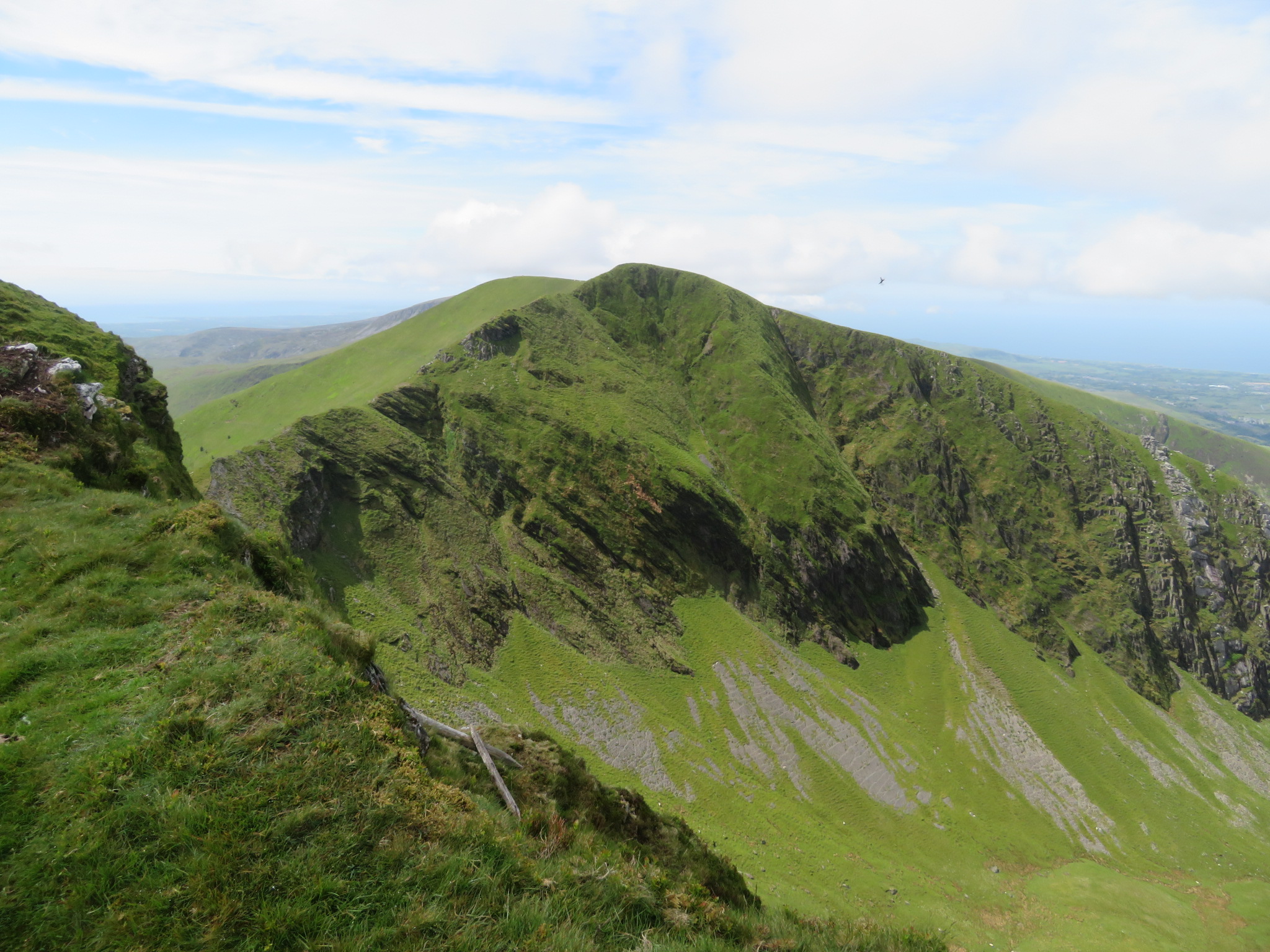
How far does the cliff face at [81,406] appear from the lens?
20.3 m

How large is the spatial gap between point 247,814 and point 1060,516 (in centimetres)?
16467

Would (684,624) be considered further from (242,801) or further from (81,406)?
(242,801)

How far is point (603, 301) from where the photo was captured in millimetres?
146625

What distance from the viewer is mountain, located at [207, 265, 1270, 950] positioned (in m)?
60.3

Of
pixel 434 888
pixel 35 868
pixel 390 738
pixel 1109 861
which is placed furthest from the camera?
pixel 1109 861

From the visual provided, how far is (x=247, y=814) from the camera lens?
26.8 feet

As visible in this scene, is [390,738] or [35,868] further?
[390,738]

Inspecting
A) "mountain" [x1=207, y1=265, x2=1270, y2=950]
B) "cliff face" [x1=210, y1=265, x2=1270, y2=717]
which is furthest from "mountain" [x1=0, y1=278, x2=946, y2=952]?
"cliff face" [x1=210, y1=265, x2=1270, y2=717]

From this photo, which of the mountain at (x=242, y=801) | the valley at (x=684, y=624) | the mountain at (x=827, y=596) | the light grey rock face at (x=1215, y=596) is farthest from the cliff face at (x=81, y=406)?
the light grey rock face at (x=1215, y=596)

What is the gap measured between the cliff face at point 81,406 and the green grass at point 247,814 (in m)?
8.91

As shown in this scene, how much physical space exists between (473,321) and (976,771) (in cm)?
14349

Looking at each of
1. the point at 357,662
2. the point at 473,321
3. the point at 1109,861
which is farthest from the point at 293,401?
the point at 1109,861

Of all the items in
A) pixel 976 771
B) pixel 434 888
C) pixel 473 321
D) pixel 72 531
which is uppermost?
pixel 473 321

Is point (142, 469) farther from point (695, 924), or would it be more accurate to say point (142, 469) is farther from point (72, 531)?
point (695, 924)
